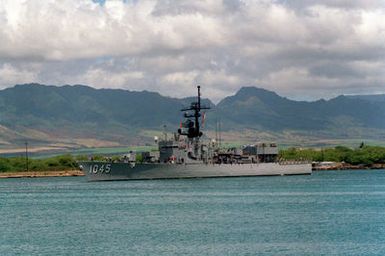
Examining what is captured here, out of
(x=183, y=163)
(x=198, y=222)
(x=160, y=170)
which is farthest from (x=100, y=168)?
(x=198, y=222)

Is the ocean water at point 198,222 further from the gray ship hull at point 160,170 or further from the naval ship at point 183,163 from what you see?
the naval ship at point 183,163

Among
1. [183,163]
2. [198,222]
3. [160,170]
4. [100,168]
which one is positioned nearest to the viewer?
[198,222]

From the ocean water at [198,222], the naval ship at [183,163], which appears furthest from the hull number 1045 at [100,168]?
the ocean water at [198,222]

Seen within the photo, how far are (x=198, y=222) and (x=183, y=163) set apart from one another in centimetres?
6699

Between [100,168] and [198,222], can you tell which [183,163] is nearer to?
[100,168]

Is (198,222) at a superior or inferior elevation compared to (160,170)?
inferior

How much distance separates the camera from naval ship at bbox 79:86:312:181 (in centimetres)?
13262

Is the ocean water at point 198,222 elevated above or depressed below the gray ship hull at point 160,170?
below

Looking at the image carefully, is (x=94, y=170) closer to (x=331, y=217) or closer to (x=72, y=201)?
(x=72, y=201)

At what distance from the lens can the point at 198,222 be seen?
2586 inches

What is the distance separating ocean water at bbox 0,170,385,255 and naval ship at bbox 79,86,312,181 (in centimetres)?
2513

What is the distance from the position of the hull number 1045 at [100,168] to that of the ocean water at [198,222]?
2751 centimetres

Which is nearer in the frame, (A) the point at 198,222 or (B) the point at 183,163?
(A) the point at 198,222

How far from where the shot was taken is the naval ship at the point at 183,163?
133 meters
